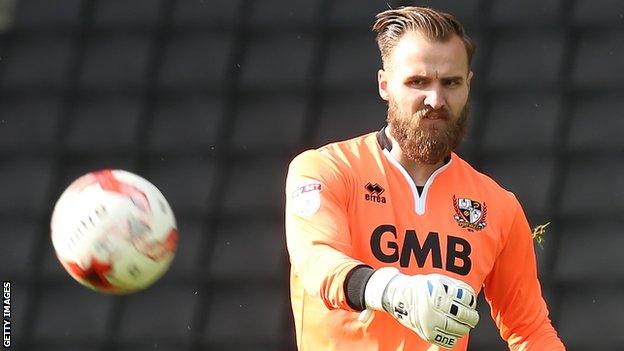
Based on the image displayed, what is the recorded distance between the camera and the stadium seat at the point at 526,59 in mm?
5055

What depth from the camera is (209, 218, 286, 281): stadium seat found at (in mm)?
5129

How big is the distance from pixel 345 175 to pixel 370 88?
5.86ft

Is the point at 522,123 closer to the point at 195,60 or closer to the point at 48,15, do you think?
the point at 195,60

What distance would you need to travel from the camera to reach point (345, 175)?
3.41 metres

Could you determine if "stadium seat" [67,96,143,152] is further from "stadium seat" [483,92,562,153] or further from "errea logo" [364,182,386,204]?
"errea logo" [364,182,386,204]

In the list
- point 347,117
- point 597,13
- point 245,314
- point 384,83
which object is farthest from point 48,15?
point 384,83

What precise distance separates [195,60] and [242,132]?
36cm

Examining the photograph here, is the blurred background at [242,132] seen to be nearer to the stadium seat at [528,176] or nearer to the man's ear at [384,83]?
the stadium seat at [528,176]

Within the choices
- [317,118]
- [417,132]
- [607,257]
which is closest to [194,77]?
[317,118]

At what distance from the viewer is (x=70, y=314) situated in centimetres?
536

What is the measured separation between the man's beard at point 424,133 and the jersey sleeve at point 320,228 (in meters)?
0.20

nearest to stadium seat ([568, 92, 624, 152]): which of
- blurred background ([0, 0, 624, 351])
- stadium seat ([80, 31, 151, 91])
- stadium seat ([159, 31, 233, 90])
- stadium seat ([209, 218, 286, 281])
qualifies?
blurred background ([0, 0, 624, 351])

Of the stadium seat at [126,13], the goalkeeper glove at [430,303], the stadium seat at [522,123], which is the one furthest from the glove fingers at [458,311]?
the stadium seat at [126,13]

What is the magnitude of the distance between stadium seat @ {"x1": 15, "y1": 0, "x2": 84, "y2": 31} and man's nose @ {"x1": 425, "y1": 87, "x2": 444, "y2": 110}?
2456 mm
